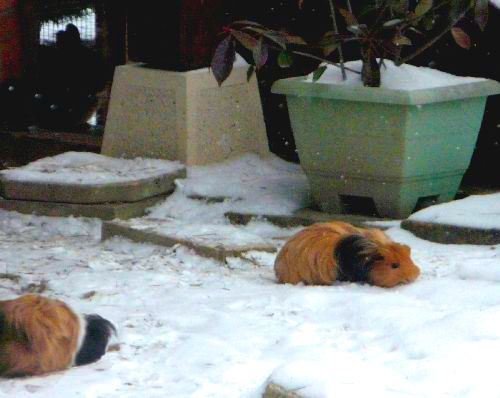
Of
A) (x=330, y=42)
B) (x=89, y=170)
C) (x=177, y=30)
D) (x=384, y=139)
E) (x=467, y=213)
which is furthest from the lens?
(x=177, y=30)

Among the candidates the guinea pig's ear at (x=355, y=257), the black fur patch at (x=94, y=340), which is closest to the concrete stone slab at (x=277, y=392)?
the black fur patch at (x=94, y=340)

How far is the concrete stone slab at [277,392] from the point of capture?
3198 mm

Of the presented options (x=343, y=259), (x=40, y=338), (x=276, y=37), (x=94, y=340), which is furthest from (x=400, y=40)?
(x=40, y=338)

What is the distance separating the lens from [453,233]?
222 inches

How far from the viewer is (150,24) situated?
731 centimetres

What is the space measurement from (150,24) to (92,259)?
225cm

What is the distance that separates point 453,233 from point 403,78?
1010 millimetres

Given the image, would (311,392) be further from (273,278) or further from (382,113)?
(382,113)

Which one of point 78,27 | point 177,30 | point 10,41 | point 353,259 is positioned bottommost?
point 353,259

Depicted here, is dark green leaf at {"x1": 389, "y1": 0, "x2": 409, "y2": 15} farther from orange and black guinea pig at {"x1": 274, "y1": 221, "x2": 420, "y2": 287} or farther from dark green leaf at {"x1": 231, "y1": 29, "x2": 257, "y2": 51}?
orange and black guinea pig at {"x1": 274, "y1": 221, "x2": 420, "y2": 287}

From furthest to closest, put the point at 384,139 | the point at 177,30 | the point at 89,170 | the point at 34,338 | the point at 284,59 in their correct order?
the point at 177,30 → the point at 89,170 → the point at 284,59 → the point at 384,139 → the point at 34,338

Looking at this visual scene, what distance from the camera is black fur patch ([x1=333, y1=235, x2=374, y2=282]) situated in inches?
186

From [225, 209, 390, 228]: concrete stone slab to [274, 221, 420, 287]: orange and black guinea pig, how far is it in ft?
3.60

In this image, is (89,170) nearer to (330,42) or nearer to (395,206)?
(330,42)
